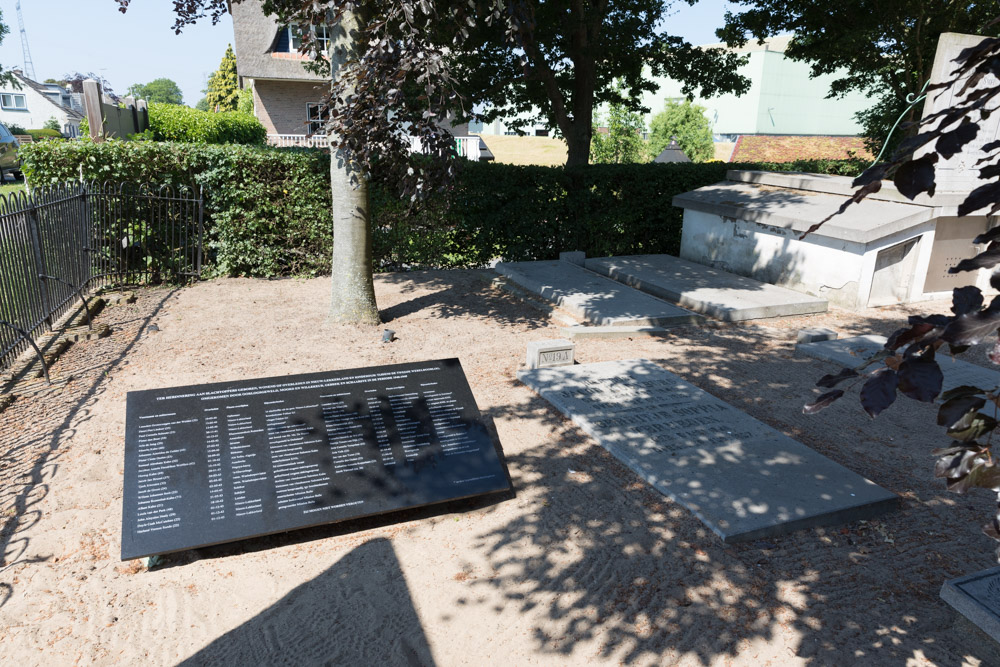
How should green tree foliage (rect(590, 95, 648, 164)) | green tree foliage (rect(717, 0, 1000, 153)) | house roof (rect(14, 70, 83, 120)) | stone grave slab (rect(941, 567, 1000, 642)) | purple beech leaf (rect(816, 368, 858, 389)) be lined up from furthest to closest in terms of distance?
house roof (rect(14, 70, 83, 120)) → green tree foliage (rect(590, 95, 648, 164)) → green tree foliage (rect(717, 0, 1000, 153)) → stone grave slab (rect(941, 567, 1000, 642)) → purple beech leaf (rect(816, 368, 858, 389))

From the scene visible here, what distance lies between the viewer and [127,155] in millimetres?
10000

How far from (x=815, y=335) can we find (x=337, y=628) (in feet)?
23.1

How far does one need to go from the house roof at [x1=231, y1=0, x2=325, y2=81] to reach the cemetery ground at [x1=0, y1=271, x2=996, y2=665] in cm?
2989

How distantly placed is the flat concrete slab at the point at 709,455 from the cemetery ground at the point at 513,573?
0.42 feet

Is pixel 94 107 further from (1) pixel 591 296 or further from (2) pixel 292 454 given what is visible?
(2) pixel 292 454

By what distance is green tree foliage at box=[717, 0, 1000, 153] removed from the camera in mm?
15664

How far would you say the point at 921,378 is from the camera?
1.67 metres

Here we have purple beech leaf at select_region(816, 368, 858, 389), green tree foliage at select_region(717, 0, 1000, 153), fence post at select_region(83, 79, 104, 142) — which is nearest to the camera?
purple beech leaf at select_region(816, 368, 858, 389)

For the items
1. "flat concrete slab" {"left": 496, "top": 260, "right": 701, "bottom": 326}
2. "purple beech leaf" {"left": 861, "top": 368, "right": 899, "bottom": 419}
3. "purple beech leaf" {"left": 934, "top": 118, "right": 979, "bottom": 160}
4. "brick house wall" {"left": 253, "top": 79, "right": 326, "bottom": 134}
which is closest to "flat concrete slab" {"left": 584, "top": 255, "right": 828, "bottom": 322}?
"flat concrete slab" {"left": 496, "top": 260, "right": 701, "bottom": 326}

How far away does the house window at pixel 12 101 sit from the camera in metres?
63.3

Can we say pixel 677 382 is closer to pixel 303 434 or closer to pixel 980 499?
pixel 980 499

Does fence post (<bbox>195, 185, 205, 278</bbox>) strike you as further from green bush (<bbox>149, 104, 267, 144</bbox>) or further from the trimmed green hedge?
green bush (<bbox>149, 104, 267, 144</bbox>)

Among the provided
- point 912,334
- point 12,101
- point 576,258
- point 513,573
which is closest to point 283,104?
point 576,258

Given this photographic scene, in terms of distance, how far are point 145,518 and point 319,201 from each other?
8159 mm
